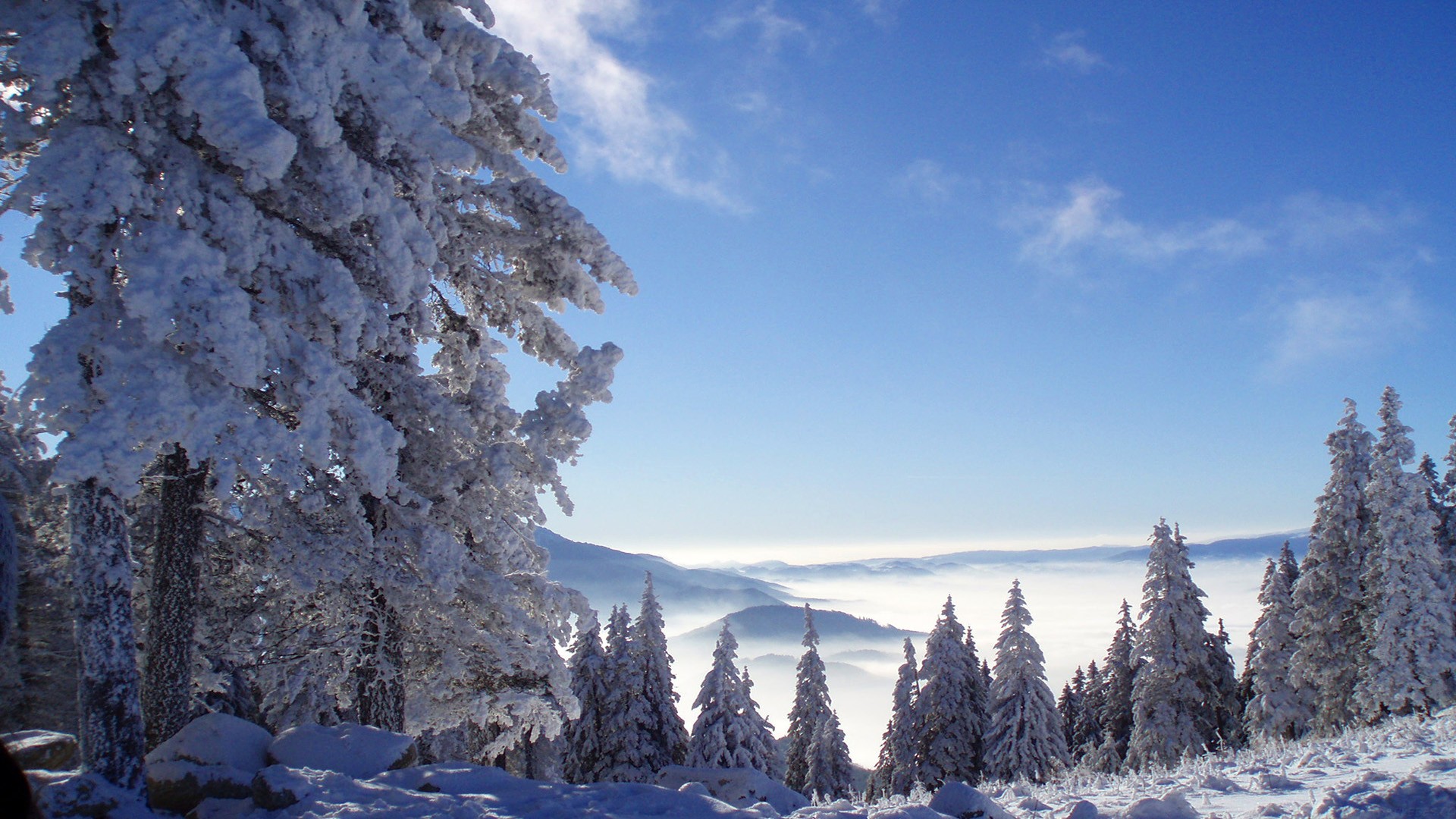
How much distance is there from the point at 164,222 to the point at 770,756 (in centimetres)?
3213

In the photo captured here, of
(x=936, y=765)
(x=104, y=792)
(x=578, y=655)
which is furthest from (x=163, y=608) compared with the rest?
(x=936, y=765)

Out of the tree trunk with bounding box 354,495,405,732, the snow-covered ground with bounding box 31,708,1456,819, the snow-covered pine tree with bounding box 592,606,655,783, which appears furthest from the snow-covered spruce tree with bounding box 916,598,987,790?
the tree trunk with bounding box 354,495,405,732

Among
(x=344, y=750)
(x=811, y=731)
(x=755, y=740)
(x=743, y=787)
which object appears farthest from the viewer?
(x=811, y=731)

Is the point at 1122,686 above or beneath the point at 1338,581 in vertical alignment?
beneath

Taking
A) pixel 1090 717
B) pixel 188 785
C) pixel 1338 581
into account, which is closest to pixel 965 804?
pixel 188 785

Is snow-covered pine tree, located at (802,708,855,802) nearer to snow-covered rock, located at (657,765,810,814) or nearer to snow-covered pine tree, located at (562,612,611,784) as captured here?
snow-covered pine tree, located at (562,612,611,784)

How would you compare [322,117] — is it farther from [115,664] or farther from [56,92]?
[115,664]

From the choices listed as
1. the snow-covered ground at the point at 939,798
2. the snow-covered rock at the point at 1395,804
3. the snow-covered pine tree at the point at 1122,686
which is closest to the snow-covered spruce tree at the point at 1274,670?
the snow-covered pine tree at the point at 1122,686

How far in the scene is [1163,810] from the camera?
7059 millimetres

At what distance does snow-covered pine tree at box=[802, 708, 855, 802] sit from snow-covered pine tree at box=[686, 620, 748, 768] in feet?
22.5

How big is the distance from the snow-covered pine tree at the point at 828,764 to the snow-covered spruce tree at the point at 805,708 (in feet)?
4.13

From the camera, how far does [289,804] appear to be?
7020 mm

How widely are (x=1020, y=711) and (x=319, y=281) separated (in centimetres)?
3434

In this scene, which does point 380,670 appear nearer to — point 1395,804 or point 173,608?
point 173,608
